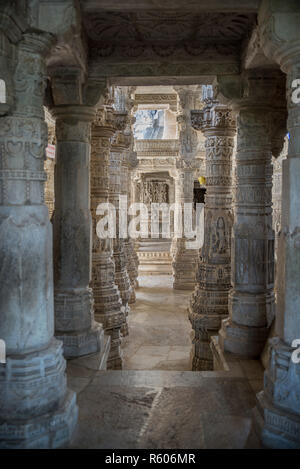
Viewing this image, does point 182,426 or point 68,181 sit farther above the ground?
point 68,181

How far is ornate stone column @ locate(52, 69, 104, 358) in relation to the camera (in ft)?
14.6

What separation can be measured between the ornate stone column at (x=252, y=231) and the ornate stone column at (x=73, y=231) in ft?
5.31

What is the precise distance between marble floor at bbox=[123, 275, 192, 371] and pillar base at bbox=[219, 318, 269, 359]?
182 cm

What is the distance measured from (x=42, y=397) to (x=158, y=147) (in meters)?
13.5

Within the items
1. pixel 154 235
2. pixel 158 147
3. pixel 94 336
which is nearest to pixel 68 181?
pixel 94 336

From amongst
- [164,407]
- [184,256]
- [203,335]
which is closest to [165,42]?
[164,407]

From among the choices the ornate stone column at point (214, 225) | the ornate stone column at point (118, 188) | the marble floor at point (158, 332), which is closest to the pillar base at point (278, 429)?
the ornate stone column at point (214, 225)

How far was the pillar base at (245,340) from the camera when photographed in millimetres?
4453

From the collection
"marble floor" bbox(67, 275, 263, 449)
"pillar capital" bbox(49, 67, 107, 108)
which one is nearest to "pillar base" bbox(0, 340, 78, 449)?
"marble floor" bbox(67, 275, 263, 449)

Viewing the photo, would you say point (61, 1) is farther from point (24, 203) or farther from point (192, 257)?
point (192, 257)

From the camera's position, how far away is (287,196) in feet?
9.03

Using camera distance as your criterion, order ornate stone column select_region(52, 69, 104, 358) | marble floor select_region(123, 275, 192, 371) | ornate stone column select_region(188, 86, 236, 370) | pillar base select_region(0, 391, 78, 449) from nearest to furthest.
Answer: pillar base select_region(0, 391, 78, 449)
ornate stone column select_region(52, 69, 104, 358)
ornate stone column select_region(188, 86, 236, 370)
marble floor select_region(123, 275, 192, 371)

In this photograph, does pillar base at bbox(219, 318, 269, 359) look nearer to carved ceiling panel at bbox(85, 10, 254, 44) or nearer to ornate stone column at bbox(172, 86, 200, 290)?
carved ceiling panel at bbox(85, 10, 254, 44)

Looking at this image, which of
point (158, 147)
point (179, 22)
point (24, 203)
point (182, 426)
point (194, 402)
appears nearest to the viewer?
point (24, 203)
